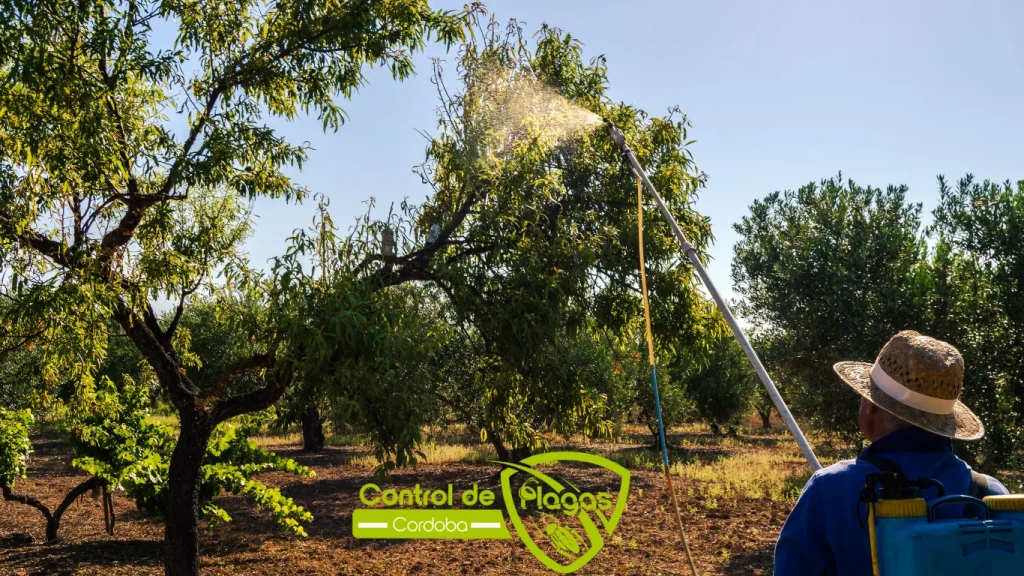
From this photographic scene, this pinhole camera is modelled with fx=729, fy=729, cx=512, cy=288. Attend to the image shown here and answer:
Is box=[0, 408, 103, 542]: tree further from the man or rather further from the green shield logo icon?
the man

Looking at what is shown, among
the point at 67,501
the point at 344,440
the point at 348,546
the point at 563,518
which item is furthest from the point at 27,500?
the point at 344,440

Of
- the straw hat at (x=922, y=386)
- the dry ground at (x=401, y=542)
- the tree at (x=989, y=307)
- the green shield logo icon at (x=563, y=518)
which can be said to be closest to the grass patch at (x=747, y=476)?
the dry ground at (x=401, y=542)

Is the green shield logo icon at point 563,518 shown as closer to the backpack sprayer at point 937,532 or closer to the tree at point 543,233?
the tree at point 543,233

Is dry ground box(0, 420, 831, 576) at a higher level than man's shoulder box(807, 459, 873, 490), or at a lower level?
lower

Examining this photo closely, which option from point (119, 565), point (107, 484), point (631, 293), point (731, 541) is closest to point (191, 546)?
point (119, 565)

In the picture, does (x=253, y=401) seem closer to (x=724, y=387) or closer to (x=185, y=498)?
(x=185, y=498)

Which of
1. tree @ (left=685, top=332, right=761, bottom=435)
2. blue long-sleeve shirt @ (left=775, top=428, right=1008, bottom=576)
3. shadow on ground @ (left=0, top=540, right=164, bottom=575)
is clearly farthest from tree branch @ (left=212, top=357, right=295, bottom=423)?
tree @ (left=685, top=332, right=761, bottom=435)

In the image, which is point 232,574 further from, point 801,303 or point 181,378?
point 801,303

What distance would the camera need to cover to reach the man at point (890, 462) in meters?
1.87

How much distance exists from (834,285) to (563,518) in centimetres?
585

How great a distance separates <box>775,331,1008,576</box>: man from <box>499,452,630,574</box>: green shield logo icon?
715 centimetres

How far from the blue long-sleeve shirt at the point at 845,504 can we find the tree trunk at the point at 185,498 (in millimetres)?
6952

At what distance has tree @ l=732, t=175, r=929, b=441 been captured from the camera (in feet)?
36.9

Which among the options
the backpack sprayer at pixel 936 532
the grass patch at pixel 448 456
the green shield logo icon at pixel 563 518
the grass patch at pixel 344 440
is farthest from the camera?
the grass patch at pixel 344 440
